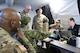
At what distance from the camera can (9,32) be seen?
147 centimetres

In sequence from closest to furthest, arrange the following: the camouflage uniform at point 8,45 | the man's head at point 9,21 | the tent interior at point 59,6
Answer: the camouflage uniform at point 8,45 → the man's head at point 9,21 → the tent interior at point 59,6

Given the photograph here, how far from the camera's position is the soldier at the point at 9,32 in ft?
3.77

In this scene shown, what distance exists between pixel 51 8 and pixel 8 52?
6.24 metres

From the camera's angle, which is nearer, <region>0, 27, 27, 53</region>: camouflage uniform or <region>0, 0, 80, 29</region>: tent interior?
A: <region>0, 27, 27, 53</region>: camouflage uniform

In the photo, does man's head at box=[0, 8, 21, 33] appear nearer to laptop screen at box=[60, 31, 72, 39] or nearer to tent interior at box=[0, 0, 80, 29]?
laptop screen at box=[60, 31, 72, 39]

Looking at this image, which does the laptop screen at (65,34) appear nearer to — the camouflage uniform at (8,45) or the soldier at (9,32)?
the soldier at (9,32)

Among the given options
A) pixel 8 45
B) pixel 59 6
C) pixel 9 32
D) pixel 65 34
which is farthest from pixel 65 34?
pixel 59 6

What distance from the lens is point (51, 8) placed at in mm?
7270

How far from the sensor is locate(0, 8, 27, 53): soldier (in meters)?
1.15

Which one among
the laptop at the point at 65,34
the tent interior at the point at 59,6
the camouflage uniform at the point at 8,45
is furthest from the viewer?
the tent interior at the point at 59,6

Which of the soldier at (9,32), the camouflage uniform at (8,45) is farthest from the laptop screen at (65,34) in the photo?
the camouflage uniform at (8,45)

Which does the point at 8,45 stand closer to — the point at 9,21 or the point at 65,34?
the point at 9,21

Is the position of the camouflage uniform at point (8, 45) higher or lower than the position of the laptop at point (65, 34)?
higher

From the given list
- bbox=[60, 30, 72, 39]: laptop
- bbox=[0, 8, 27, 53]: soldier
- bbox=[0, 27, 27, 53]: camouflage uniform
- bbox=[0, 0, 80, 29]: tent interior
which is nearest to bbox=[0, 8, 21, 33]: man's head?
bbox=[0, 8, 27, 53]: soldier
